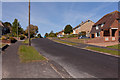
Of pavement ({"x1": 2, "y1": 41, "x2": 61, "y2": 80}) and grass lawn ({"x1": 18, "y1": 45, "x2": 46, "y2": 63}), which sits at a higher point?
grass lawn ({"x1": 18, "y1": 45, "x2": 46, "y2": 63})

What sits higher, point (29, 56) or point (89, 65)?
point (29, 56)

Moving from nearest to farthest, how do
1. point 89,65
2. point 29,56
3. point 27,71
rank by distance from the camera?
point 27,71, point 89,65, point 29,56

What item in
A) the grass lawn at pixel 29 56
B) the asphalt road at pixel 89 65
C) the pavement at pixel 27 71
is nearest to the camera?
the pavement at pixel 27 71

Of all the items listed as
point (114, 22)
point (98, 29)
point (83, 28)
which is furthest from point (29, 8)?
point (83, 28)

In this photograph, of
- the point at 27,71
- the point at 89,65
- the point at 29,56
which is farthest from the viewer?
the point at 29,56

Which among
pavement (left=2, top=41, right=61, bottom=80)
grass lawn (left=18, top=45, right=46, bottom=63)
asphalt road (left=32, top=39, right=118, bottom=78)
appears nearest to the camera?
pavement (left=2, top=41, right=61, bottom=80)

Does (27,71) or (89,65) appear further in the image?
(89,65)

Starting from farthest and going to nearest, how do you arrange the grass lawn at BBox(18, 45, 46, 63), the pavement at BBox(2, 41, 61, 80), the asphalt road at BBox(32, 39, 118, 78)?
1. the grass lawn at BBox(18, 45, 46, 63)
2. the asphalt road at BBox(32, 39, 118, 78)
3. the pavement at BBox(2, 41, 61, 80)

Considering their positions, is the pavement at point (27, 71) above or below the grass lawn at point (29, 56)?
below

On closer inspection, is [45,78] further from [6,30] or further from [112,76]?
[6,30]

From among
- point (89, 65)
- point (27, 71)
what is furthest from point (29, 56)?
Result: point (89, 65)

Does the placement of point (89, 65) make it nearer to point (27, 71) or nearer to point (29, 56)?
point (27, 71)

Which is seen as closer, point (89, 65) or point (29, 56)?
point (89, 65)

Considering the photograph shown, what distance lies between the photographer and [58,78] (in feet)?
17.1
